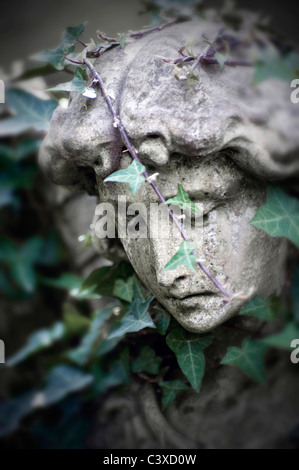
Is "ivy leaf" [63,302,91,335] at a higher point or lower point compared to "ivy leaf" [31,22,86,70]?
lower

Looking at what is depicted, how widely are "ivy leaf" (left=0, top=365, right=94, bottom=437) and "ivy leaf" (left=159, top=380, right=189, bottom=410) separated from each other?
0.42 m

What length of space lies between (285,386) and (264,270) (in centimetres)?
30

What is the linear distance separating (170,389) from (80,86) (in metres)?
0.71

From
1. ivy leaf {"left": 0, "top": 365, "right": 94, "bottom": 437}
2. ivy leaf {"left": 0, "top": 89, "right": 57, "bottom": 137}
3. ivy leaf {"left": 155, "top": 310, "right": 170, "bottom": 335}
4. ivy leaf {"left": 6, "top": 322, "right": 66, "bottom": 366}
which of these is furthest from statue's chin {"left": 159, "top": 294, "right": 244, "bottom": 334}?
ivy leaf {"left": 6, "top": 322, "right": 66, "bottom": 366}

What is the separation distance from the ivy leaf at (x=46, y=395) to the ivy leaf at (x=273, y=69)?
3.49 ft

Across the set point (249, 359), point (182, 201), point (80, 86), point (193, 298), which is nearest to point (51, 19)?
point (80, 86)

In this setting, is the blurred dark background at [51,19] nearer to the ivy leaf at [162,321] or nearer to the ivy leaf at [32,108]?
the ivy leaf at [32,108]

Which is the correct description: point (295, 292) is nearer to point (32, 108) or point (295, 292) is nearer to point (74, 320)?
point (32, 108)

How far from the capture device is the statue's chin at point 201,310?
85 cm

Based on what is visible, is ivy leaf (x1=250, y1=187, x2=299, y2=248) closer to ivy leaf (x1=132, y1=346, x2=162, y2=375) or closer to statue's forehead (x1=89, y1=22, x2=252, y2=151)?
statue's forehead (x1=89, y1=22, x2=252, y2=151)

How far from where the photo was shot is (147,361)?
1.13 meters

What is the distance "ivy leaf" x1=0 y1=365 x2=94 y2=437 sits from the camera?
1.48 meters

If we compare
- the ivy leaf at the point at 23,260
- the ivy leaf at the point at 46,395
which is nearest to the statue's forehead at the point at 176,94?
the ivy leaf at the point at 46,395
